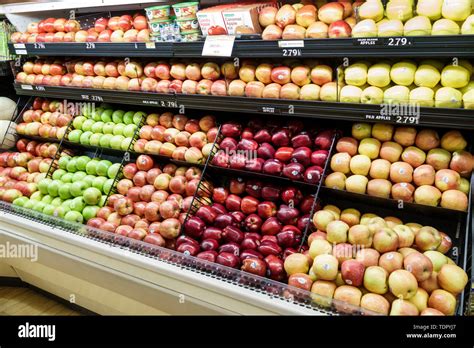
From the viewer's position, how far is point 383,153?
2.15 metres

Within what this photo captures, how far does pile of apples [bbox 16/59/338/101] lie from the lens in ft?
7.41

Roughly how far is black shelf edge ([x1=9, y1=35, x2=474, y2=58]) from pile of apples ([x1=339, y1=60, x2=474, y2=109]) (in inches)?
7.1

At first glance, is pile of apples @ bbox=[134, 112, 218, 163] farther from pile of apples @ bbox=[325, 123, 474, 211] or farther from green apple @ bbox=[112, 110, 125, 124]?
pile of apples @ bbox=[325, 123, 474, 211]

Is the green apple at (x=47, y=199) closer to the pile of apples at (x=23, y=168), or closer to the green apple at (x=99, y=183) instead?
the pile of apples at (x=23, y=168)

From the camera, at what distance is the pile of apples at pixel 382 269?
5.60 ft

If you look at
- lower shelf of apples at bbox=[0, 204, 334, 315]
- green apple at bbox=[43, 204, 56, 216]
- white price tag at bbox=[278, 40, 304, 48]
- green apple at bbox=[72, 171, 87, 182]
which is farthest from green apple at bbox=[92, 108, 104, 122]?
white price tag at bbox=[278, 40, 304, 48]

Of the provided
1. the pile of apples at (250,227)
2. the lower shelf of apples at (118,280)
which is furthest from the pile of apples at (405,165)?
the lower shelf of apples at (118,280)

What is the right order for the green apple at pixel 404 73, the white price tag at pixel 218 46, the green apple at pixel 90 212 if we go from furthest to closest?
the green apple at pixel 90 212, the white price tag at pixel 218 46, the green apple at pixel 404 73

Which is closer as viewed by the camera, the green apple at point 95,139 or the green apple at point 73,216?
the green apple at point 73,216

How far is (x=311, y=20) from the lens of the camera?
2.17 m

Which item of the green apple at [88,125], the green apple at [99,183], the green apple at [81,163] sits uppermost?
the green apple at [88,125]

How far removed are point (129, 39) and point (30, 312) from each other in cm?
234

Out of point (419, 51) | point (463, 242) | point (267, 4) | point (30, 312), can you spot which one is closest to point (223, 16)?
point (267, 4)
